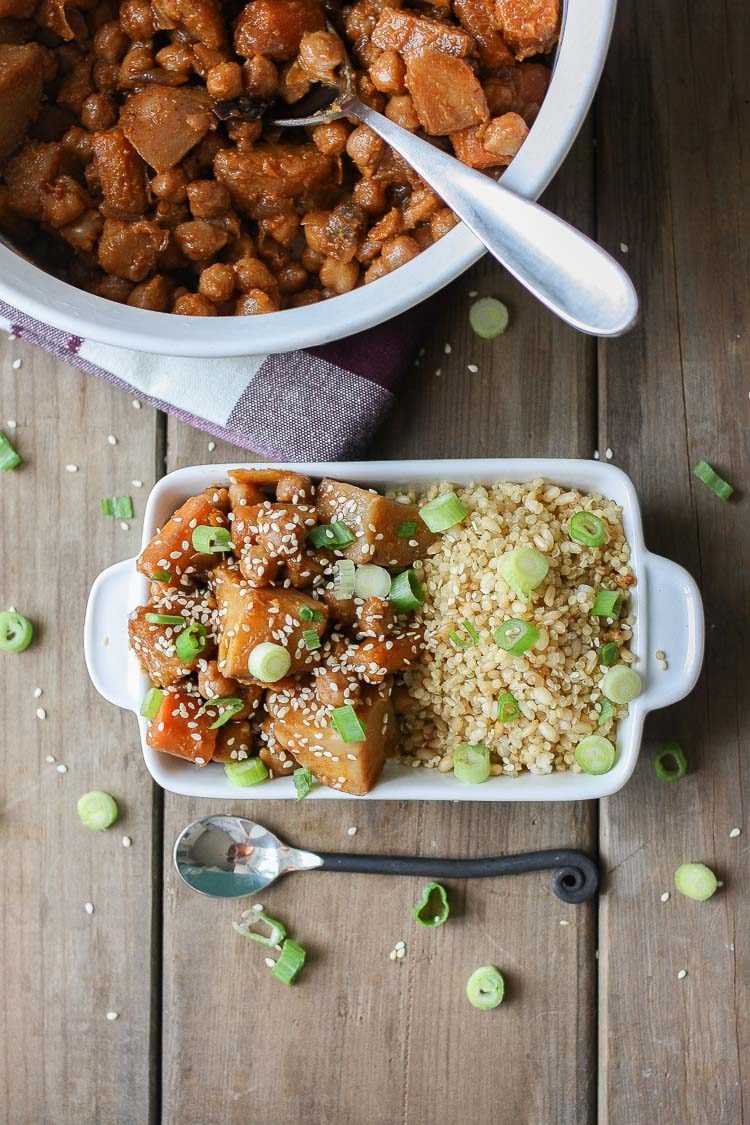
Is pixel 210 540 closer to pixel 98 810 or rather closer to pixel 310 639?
pixel 310 639

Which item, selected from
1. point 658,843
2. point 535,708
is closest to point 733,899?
point 658,843

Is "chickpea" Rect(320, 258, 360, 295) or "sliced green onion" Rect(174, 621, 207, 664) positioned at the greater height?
"chickpea" Rect(320, 258, 360, 295)

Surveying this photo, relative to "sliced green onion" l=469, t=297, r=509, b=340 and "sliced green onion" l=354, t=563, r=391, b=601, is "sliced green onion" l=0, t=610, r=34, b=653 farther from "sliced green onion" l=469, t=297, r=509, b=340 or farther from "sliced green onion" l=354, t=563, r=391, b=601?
"sliced green onion" l=469, t=297, r=509, b=340

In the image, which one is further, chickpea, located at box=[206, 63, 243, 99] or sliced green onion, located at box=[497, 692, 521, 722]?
sliced green onion, located at box=[497, 692, 521, 722]

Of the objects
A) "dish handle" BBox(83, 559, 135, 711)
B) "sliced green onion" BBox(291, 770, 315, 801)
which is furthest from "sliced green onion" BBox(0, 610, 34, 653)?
"sliced green onion" BBox(291, 770, 315, 801)

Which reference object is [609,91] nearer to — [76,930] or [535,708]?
[535,708]
